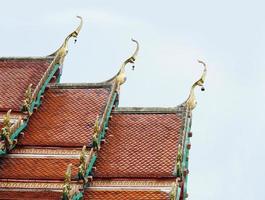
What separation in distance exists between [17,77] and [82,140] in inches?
146

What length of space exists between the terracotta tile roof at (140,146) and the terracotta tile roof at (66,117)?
666mm

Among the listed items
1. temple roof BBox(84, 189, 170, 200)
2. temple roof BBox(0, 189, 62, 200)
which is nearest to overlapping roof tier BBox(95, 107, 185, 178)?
temple roof BBox(84, 189, 170, 200)

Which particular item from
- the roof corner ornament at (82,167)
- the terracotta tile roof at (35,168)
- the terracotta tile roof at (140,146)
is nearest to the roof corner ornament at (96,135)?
the terracotta tile roof at (140,146)

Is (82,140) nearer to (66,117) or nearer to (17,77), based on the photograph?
(66,117)

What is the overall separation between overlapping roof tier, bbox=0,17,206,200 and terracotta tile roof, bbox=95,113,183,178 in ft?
0.08

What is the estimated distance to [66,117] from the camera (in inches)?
830

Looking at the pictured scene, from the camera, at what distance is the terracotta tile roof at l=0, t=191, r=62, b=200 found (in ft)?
57.7

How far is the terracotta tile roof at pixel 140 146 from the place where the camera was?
762 inches

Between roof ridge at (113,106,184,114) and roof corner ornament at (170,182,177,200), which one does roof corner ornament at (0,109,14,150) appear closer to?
roof ridge at (113,106,184,114)

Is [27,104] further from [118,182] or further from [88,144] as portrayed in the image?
[118,182]

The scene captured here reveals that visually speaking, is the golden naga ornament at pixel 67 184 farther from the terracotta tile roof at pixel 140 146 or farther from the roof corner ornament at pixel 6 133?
the roof corner ornament at pixel 6 133

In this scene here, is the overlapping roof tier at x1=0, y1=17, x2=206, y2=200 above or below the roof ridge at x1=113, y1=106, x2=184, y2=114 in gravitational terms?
below

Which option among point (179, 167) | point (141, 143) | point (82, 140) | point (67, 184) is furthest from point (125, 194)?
point (141, 143)

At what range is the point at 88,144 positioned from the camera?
19453mm
